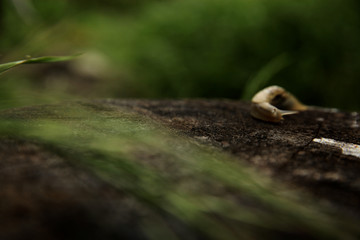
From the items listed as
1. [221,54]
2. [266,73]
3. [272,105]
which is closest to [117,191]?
[272,105]

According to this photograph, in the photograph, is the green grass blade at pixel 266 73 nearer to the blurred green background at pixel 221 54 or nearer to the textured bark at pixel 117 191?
the blurred green background at pixel 221 54

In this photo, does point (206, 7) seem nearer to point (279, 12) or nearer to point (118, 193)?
point (279, 12)

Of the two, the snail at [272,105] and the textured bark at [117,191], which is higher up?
the snail at [272,105]

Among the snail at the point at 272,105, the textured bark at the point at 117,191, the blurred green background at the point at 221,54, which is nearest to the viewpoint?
the textured bark at the point at 117,191

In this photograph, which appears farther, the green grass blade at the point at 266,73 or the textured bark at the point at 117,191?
the green grass blade at the point at 266,73

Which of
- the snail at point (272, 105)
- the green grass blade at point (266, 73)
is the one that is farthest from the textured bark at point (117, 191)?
the green grass blade at point (266, 73)

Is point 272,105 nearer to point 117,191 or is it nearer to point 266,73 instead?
point 117,191

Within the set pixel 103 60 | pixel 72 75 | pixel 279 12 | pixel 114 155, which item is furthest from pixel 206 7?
pixel 114 155
